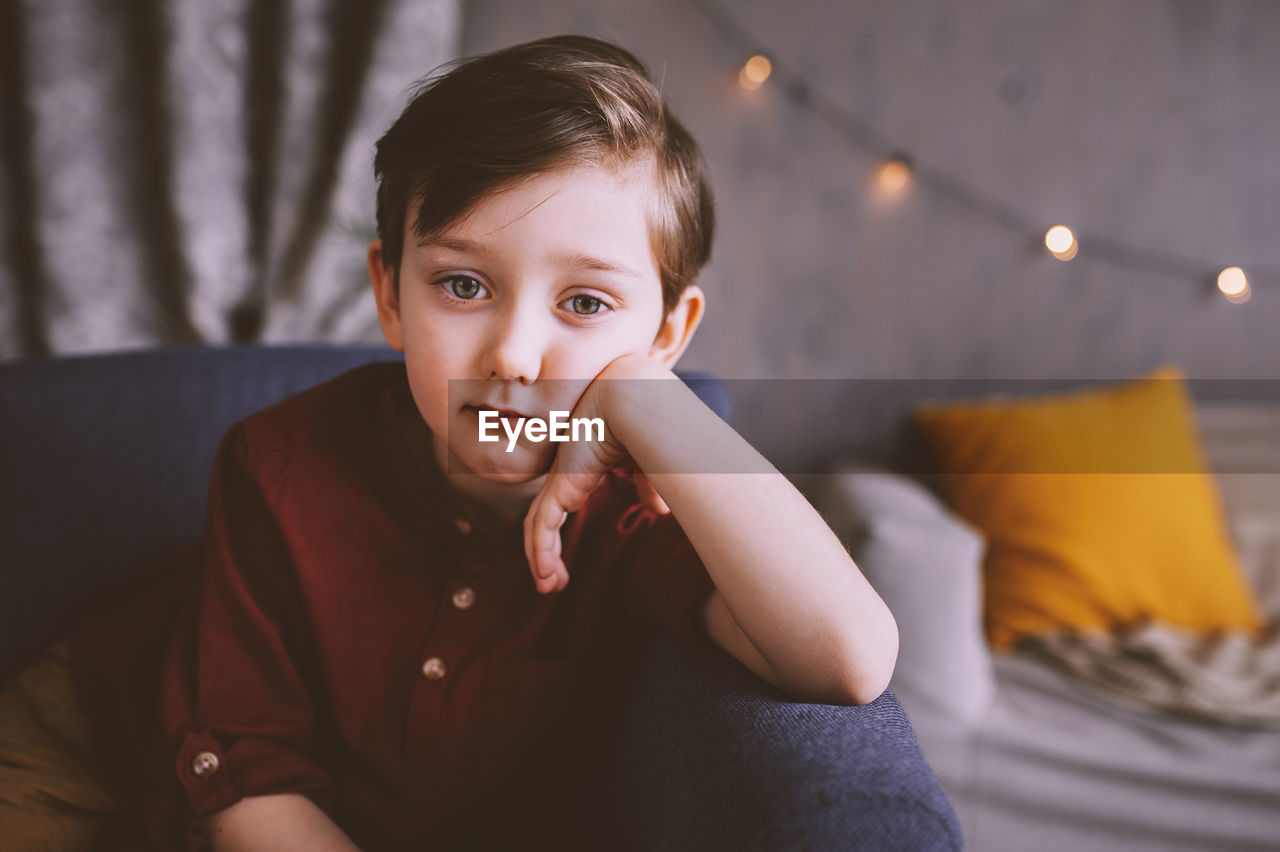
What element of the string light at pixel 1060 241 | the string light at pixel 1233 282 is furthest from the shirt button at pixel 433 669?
the string light at pixel 1233 282

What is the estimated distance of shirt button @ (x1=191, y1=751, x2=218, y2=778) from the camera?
1.82 feet

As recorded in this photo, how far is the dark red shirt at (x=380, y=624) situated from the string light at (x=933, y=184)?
4.57 ft

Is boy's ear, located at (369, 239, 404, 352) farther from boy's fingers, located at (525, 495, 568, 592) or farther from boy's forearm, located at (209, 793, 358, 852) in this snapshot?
boy's forearm, located at (209, 793, 358, 852)

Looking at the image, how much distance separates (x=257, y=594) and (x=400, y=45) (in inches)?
47.1

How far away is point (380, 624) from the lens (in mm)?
633

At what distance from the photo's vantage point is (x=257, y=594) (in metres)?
0.62

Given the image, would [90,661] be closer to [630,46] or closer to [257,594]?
[257,594]

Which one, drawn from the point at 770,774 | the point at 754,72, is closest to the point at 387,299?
the point at 770,774

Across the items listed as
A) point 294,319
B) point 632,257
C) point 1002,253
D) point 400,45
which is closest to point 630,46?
point 400,45

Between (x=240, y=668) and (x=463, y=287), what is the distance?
13.8 inches

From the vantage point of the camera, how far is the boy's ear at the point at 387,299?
2.17ft

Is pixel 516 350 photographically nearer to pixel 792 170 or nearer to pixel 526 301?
pixel 526 301

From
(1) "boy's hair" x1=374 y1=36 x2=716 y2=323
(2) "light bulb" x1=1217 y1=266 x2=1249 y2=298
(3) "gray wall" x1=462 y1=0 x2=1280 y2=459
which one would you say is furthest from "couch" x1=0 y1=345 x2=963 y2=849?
(2) "light bulb" x1=1217 y1=266 x2=1249 y2=298

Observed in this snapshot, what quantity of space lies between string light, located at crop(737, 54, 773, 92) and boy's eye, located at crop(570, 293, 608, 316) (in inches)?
54.2
